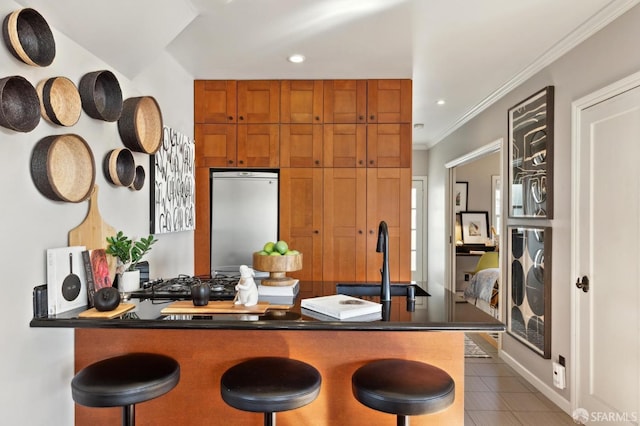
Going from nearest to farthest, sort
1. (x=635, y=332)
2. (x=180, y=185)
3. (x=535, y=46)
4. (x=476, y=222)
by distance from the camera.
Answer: (x=635, y=332)
(x=535, y=46)
(x=180, y=185)
(x=476, y=222)

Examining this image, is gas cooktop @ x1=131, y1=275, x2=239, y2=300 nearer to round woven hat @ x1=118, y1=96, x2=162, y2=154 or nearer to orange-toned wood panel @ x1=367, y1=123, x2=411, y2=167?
round woven hat @ x1=118, y1=96, x2=162, y2=154

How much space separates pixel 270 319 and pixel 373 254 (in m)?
2.28

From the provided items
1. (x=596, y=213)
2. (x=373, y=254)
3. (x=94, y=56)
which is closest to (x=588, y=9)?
(x=596, y=213)

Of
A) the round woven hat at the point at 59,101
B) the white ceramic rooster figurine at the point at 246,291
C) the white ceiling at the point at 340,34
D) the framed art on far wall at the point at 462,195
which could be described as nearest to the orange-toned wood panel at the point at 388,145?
the white ceiling at the point at 340,34

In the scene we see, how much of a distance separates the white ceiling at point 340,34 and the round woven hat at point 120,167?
506 millimetres

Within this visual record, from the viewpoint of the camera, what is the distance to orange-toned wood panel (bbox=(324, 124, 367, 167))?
3.76 meters

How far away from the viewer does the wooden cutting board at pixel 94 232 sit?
1.92 m

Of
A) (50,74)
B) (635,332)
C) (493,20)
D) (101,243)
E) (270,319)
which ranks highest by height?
(493,20)

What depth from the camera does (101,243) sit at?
6.88ft

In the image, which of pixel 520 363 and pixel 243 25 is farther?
pixel 520 363

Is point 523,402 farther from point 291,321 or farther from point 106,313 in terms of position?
point 106,313

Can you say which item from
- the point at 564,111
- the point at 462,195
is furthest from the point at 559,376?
the point at 462,195

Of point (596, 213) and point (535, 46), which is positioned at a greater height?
point (535, 46)

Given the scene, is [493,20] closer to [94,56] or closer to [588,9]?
[588,9]
